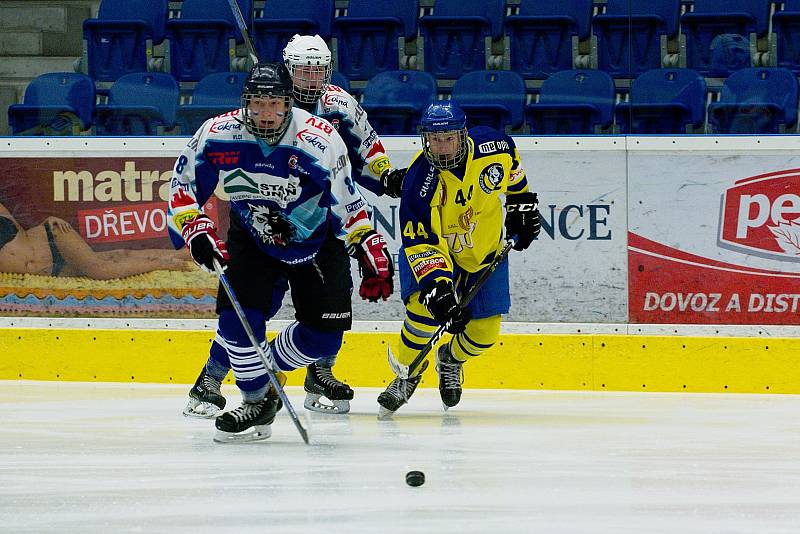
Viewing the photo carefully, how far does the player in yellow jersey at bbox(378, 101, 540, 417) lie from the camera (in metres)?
5.24

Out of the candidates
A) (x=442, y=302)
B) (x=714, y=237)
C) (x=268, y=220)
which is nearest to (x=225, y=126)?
(x=268, y=220)

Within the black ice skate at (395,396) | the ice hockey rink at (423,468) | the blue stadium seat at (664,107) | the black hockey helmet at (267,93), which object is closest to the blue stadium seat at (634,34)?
the blue stadium seat at (664,107)

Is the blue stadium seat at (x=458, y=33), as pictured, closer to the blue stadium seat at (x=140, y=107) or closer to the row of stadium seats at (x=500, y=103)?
the row of stadium seats at (x=500, y=103)

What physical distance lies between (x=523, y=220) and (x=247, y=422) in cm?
144

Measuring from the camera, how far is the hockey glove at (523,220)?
545cm

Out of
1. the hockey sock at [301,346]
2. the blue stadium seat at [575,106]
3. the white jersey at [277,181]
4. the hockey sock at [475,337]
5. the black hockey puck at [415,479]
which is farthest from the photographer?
the blue stadium seat at [575,106]

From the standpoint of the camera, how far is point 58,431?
4934mm

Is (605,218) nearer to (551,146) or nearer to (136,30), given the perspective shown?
(551,146)

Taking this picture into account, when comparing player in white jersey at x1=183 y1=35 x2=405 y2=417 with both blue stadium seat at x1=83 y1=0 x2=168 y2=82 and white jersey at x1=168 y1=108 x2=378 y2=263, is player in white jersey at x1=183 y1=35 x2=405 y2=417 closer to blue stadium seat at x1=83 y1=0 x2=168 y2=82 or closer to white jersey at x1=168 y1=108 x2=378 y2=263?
white jersey at x1=168 y1=108 x2=378 y2=263

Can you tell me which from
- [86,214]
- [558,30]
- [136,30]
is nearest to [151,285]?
[86,214]

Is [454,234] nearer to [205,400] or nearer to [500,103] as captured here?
[205,400]

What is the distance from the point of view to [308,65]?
5.44 metres

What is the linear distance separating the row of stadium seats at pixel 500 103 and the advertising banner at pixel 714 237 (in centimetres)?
17

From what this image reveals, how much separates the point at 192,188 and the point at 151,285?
2.27 m
